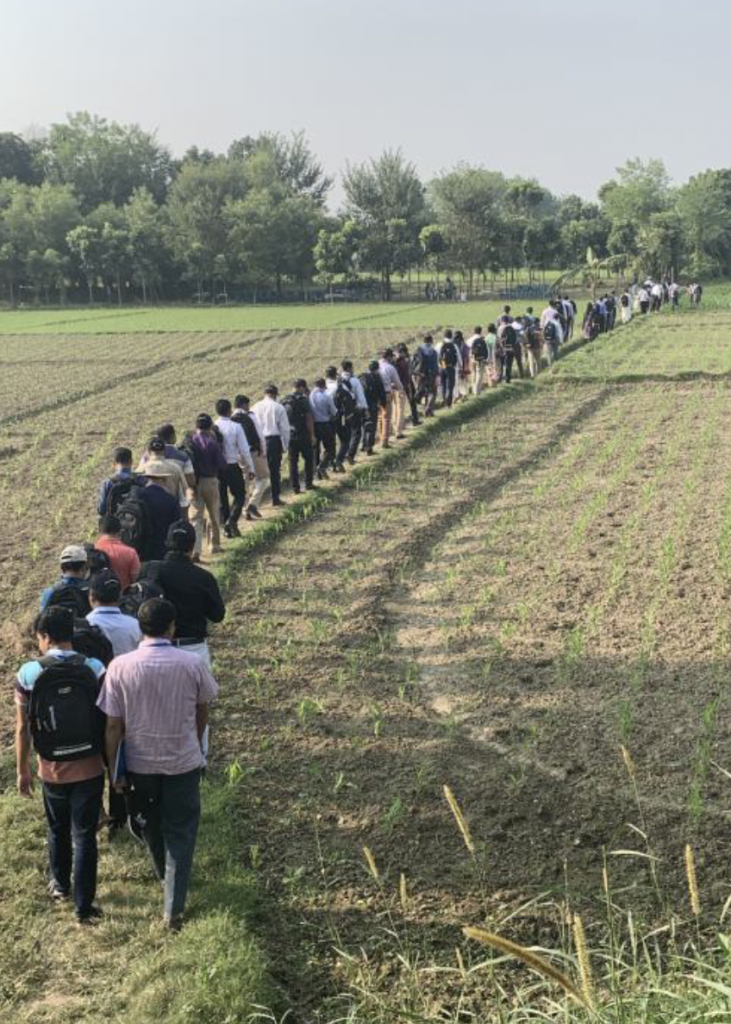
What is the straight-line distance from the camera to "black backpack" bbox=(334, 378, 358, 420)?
13.7 meters

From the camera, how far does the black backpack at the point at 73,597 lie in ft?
18.7

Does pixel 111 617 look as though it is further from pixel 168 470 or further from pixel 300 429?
pixel 300 429

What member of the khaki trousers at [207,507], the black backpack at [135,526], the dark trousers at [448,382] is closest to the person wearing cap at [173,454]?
the khaki trousers at [207,507]

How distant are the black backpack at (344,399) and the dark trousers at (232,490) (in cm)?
291

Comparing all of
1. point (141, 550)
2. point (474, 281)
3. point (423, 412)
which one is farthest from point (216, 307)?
point (141, 550)

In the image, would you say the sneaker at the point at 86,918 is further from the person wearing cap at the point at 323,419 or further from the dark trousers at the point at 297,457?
the person wearing cap at the point at 323,419

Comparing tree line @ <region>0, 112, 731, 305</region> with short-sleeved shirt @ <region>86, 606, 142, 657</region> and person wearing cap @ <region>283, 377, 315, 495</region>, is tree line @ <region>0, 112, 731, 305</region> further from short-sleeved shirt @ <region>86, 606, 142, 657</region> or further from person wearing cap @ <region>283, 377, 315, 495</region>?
short-sleeved shirt @ <region>86, 606, 142, 657</region>

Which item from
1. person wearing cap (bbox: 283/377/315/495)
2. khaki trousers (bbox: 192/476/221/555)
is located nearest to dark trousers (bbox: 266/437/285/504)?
person wearing cap (bbox: 283/377/315/495)

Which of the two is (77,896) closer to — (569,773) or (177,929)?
(177,929)

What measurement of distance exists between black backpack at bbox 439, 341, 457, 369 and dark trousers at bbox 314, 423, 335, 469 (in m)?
5.15

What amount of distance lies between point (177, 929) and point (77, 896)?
0.53 meters

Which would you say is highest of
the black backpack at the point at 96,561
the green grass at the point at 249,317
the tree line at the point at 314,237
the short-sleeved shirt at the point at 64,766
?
the tree line at the point at 314,237

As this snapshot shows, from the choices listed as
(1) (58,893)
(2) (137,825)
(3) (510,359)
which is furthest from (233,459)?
(3) (510,359)

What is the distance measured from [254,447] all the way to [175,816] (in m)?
7.13
